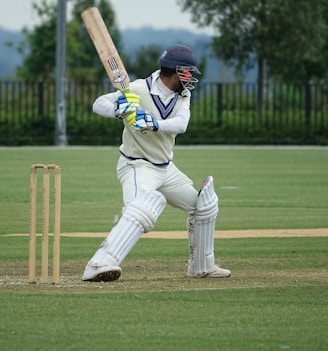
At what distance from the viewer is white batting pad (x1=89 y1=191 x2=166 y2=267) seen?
1000 cm

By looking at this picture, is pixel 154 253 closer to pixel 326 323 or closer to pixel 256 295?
pixel 256 295

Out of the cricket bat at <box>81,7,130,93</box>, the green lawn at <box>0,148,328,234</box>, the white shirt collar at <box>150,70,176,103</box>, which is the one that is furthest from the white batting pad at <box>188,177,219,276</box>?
the green lawn at <box>0,148,328,234</box>

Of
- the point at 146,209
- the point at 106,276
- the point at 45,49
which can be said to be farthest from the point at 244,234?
the point at 45,49

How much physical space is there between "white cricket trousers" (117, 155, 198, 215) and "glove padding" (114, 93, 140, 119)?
545mm

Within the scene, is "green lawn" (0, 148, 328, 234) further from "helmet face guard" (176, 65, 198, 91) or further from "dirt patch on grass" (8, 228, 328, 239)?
"helmet face guard" (176, 65, 198, 91)

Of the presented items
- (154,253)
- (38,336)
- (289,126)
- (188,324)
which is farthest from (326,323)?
(289,126)

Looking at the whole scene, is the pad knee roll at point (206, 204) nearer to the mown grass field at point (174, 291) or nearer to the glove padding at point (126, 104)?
the mown grass field at point (174, 291)

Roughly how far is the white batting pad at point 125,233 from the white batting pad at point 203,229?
2.05ft

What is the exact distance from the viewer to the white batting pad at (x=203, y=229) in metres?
10.6

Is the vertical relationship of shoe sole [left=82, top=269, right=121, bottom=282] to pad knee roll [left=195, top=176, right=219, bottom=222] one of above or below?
below

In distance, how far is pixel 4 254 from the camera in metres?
12.6

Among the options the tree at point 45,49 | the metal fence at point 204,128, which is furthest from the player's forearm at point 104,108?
the tree at point 45,49

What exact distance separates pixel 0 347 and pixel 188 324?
4.54ft

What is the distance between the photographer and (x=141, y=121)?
33.1ft
